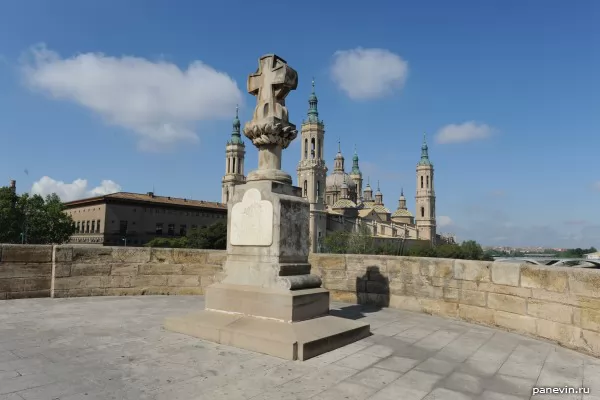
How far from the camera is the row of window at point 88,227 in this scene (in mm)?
73938

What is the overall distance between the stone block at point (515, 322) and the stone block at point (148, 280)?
21.5 ft

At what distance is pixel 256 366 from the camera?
4.06 m

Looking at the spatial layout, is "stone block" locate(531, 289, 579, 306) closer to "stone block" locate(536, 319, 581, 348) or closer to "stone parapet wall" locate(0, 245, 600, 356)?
"stone parapet wall" locate(0, 245, 600, 356)

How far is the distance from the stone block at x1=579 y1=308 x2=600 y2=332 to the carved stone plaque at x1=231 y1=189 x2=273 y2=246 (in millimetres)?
4165

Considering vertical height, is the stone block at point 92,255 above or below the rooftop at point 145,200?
below

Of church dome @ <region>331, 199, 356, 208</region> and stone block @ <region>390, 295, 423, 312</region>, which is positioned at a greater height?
church dome @ <region>331, 199, 356, 208</region>

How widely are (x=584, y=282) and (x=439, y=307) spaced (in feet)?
8.03

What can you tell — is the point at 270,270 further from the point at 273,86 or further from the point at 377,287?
the point at 377,287

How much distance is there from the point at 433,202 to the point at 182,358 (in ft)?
374

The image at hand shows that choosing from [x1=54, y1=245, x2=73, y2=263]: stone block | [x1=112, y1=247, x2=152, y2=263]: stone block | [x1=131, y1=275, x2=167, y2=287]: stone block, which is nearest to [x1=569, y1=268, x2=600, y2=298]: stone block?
[x1=131, y1=275, x2=167, y2=287]: stone block

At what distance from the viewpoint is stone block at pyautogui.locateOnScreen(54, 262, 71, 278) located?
7.76m

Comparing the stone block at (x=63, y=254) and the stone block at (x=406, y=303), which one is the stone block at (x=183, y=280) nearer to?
the stone block at (x=63, y=254)

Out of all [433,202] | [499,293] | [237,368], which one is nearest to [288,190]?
[237,368]

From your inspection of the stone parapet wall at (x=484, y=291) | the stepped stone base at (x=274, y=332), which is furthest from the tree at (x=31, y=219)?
the stepped stone base at (x=274, y=332)
